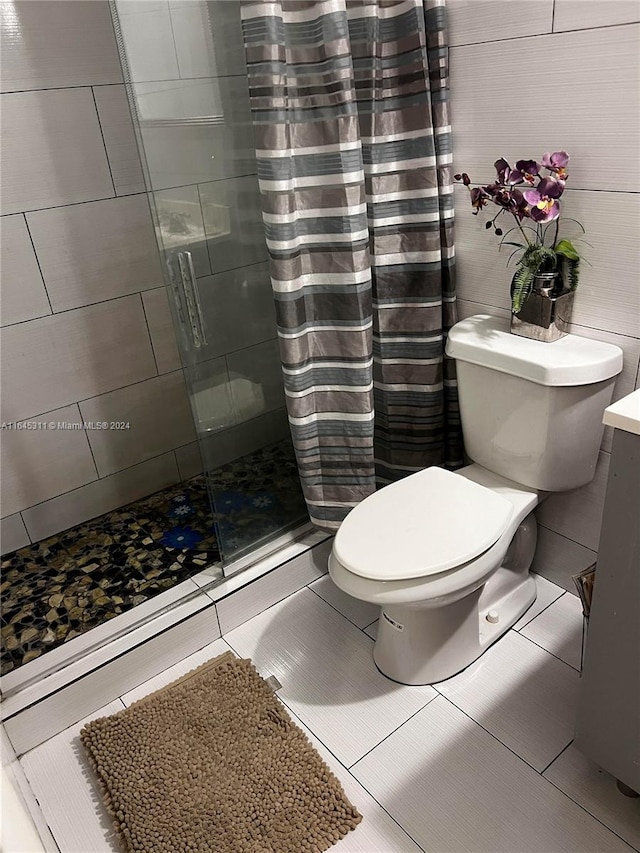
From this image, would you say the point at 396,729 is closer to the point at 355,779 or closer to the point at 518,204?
the point at 355,779

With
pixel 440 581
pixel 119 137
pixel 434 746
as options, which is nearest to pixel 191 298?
pixel 119 137

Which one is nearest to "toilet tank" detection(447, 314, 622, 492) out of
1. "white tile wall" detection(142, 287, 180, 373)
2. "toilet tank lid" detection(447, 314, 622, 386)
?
"toilet tank lid" detection(447, 314, 622, 386)

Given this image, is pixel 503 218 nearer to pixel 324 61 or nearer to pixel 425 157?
pixel 425 157

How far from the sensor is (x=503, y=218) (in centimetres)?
174

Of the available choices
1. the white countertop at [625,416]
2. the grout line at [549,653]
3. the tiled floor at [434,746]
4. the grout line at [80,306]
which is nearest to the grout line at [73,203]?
the grout line at [80,306]

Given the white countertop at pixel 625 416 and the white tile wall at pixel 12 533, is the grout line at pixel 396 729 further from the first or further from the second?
the white tile wall at pixel 12 533

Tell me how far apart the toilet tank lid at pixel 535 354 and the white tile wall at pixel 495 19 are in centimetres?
69

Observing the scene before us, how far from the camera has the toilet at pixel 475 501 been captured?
1.51m

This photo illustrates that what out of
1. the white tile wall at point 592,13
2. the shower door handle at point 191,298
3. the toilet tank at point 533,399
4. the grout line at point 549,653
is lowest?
the grout line at point 549,653

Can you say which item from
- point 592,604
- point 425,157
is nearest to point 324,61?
point 425,157

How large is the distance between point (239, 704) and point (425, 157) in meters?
1.51

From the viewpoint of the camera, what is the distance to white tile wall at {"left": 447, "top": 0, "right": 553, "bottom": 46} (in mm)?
1476

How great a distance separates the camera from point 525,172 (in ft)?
5.01

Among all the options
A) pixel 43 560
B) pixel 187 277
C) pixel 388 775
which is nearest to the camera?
pixel 388 775
